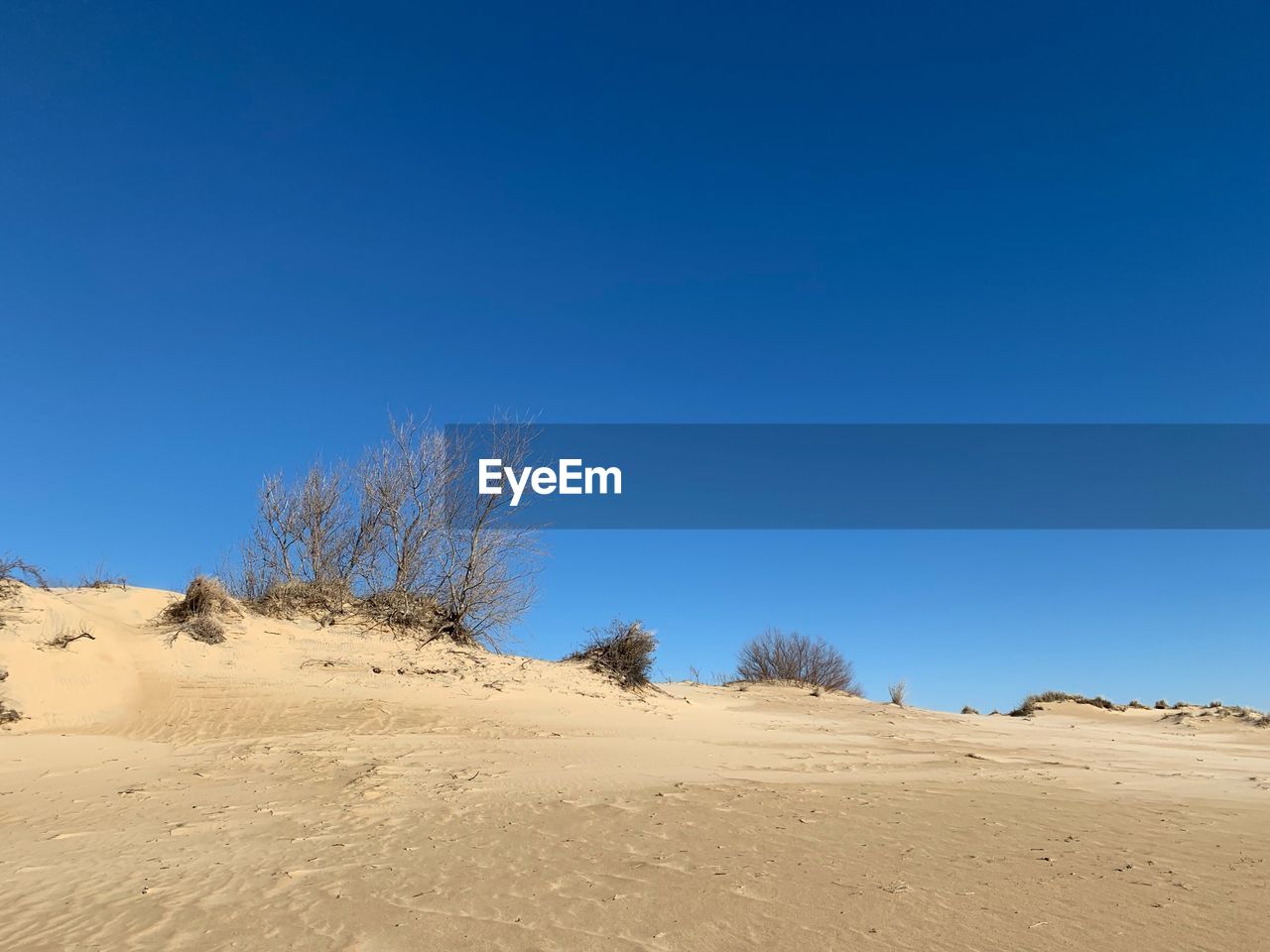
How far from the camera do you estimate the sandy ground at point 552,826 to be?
12.0 feet

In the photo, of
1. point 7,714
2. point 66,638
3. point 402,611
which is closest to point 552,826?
point 7,714

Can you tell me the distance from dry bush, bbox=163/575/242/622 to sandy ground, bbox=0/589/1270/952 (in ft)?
5.03

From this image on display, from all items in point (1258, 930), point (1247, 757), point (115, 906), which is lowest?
point (115, 906)

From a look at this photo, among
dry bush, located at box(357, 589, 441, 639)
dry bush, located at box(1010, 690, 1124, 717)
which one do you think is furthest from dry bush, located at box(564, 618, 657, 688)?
dry bush, located at box(1010, 690, 1124, 717)

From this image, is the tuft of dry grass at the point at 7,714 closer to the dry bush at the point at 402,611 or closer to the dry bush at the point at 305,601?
the dry bush at the point at 305,601

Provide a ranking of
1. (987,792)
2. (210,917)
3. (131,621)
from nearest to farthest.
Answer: (210,917)
(987,792)
(131,621)

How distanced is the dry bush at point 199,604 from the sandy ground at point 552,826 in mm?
1534

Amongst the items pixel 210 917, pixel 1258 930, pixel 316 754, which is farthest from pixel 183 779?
pixel 1258 930

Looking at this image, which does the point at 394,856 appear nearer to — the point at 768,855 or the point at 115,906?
the point at 115,906

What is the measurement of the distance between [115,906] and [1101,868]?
5.51 m

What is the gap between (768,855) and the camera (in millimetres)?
4836

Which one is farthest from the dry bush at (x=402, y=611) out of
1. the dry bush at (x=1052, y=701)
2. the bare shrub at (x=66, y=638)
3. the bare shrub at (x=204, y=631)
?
the dry bush at (x=1052, y=701)

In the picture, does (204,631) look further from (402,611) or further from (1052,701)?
(1052,701)

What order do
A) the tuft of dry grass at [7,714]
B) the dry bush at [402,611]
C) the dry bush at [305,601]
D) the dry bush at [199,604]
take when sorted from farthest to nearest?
the dry bush at [402,611], the dry bush at [305,601], the dry bush at [199,604], the tuft of dry grass at [7,714]
